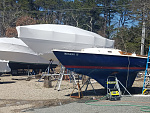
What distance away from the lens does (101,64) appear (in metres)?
11.8

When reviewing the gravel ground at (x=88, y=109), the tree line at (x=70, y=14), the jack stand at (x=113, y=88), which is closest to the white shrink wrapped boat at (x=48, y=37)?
the jack stand at (x=113, y=88)

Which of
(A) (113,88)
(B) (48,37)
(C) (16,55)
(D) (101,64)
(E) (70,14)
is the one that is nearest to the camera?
(D) (101,64)

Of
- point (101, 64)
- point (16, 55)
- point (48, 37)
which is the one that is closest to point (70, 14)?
point (16, 55)

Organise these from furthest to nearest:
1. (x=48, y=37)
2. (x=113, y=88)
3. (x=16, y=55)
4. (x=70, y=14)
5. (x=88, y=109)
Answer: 1. (x=70, y=14)
2. (x=16, y=55)
3. (x=48, y=37)
4. (x=113, y=88)
5. (x=88, y=109)

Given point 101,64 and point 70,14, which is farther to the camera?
point 70,14

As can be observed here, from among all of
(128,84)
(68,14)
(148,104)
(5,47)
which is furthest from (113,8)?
(148,104)

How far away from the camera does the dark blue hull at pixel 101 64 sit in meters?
11.5

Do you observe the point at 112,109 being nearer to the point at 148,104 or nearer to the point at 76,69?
the point at 148,104

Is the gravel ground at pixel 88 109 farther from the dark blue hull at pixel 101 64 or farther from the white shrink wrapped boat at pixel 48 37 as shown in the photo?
the white shrink wrapped boat at pixel 48 37

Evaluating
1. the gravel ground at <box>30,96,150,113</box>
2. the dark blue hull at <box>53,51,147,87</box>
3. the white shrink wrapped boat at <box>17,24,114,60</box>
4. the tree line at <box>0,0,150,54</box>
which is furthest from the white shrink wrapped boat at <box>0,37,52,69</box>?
the tree line at <box>0,0,150,54</box>

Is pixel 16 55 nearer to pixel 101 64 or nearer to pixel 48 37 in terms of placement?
pixel 48 37

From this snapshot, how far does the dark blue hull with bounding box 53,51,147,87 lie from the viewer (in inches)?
451

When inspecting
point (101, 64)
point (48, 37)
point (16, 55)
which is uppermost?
point (48, 37)

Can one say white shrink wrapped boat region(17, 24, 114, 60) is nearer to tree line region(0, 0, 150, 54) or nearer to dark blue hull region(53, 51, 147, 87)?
dark blue hull region(53, 51, 147, 87)
